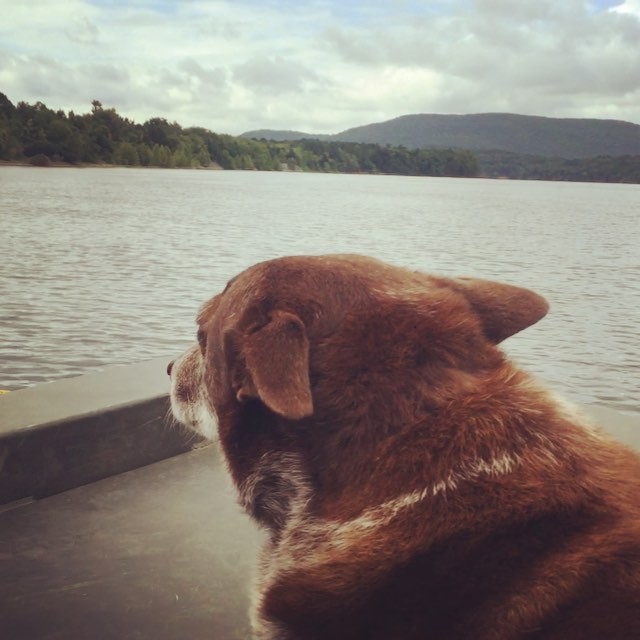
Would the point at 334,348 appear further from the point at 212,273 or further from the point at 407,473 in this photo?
the point at 212,273

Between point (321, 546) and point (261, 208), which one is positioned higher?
point (321, 546)

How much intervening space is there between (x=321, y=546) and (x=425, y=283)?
97cm

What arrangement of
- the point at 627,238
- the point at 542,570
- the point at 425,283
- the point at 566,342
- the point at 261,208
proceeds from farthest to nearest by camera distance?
the point at 261,208
the point at 627,238
the point at 566,342
the point at 425,283
the point at 542,570

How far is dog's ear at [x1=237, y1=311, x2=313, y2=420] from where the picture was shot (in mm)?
2299

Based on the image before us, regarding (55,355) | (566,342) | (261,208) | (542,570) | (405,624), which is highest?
(542,570)

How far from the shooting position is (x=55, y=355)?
14086mm

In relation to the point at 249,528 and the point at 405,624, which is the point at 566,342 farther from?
the point at 405,624

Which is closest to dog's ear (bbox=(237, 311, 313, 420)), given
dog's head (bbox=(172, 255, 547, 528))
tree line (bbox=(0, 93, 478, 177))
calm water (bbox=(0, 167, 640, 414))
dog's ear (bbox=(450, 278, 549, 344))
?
dog's head (bbox=(172, 255, 547, 528))

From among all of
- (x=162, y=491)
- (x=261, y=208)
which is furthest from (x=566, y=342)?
(x=261, y=208)

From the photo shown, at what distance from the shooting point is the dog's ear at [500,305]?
9.80ft

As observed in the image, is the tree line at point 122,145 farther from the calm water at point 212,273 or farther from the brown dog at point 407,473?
the brown dog at point 407,473

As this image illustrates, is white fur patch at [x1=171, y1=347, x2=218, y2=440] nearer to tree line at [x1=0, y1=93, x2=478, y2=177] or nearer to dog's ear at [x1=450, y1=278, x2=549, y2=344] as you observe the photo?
dog's ear at [x1=450, y1=278, x2=549, y2=344]

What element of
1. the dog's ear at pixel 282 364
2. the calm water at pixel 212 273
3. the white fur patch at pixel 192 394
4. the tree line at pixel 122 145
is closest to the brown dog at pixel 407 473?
the dog's ear at pixel 282 364

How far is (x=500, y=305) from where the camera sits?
3.03 metres
